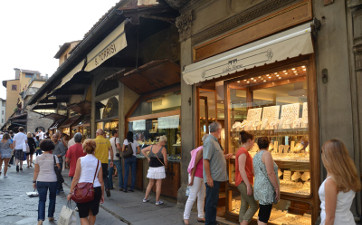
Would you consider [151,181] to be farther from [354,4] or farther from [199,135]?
[354,4]

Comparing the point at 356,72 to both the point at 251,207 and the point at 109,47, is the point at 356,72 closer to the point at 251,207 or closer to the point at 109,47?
the point at 251,207

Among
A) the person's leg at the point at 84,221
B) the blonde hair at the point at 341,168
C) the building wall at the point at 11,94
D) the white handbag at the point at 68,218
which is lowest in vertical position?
the person's leg at the point at 84,221

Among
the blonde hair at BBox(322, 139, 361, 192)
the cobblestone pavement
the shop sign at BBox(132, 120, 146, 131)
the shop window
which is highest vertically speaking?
the shop window

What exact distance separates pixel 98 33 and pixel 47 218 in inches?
210

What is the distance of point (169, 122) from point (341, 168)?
6.77m

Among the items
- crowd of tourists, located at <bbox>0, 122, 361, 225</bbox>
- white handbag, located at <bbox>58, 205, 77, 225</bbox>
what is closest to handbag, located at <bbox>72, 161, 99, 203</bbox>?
crowd of tourists, located at <bbox>0, 122, 361, 225</bbox>

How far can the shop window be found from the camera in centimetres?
1224

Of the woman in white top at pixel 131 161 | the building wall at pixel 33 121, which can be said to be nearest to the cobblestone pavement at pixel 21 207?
the woman in white top at pixel 131 161

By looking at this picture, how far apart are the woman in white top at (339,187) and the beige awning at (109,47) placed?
574 centimetres

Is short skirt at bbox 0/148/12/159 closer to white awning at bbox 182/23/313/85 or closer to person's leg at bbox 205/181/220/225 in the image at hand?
white awning at bbox 182/23/313/85

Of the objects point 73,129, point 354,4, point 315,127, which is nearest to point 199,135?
point 315,127

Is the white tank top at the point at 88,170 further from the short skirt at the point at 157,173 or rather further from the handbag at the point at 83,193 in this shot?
the short skirt at the point at 157,173

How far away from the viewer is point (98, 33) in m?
8.80

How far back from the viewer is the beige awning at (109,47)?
7.35m
